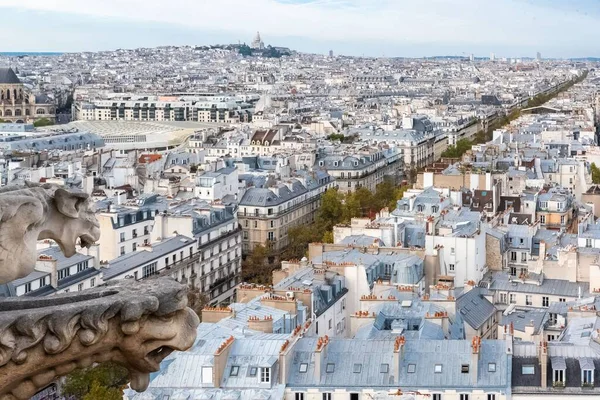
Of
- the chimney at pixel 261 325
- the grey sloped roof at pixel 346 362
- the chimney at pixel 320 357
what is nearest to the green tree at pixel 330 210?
the chimney at pixel 261 325

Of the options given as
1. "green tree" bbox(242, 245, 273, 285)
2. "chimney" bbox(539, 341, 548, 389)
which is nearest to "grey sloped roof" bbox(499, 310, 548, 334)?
"chimney" bbox(539, 341, 548, 389)

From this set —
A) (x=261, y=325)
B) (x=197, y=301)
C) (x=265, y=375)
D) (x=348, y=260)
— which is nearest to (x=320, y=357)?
(x=265, y=375)

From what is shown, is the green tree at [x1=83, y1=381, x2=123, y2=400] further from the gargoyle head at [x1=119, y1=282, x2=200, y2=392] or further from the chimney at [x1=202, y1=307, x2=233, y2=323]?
the gargoyle head at [x1=119, y1=282, x2=200, y2=392]

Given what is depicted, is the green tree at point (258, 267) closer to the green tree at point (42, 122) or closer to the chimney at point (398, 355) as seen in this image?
the chimney at point (398, 355)

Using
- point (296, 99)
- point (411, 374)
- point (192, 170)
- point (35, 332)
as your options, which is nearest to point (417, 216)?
point (411, 374)

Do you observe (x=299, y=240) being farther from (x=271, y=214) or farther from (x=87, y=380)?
(x=87, y=380)

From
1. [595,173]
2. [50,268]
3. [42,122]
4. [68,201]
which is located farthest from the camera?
[42,122]
